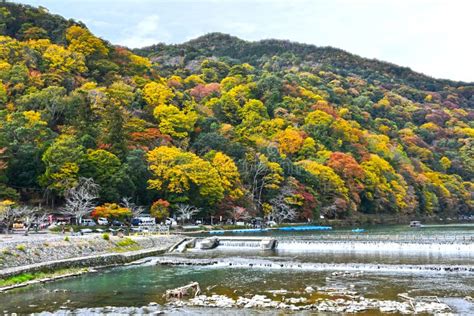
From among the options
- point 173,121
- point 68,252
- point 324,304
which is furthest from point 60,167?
point 324,304

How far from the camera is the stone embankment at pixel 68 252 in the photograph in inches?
1070

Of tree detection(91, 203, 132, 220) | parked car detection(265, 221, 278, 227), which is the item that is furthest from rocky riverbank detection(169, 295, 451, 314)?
parked car detection(265, 221, 278, 227)

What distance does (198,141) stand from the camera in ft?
264

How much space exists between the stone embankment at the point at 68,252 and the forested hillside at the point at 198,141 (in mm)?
20728

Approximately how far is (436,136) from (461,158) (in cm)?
1368

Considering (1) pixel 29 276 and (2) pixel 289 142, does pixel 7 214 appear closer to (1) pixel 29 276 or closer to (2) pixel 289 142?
(1) pixel 29 276

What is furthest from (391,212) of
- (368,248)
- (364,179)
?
(368,248)

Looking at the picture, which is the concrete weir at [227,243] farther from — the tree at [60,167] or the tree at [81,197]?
the tree at [60,167]

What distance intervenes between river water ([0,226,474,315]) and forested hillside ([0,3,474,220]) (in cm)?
2710

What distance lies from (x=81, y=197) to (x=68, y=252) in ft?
76.9

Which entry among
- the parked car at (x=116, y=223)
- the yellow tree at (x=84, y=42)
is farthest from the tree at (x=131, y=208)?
the yellow tree at (x=84, y=42)

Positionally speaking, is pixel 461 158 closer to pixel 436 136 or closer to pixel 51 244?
pixel 436 136

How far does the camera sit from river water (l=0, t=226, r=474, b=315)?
21219mm

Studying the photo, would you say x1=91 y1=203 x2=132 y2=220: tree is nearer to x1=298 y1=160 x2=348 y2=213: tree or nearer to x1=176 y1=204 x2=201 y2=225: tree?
x1=176 y1=204 x2=201 y2=225: tree
